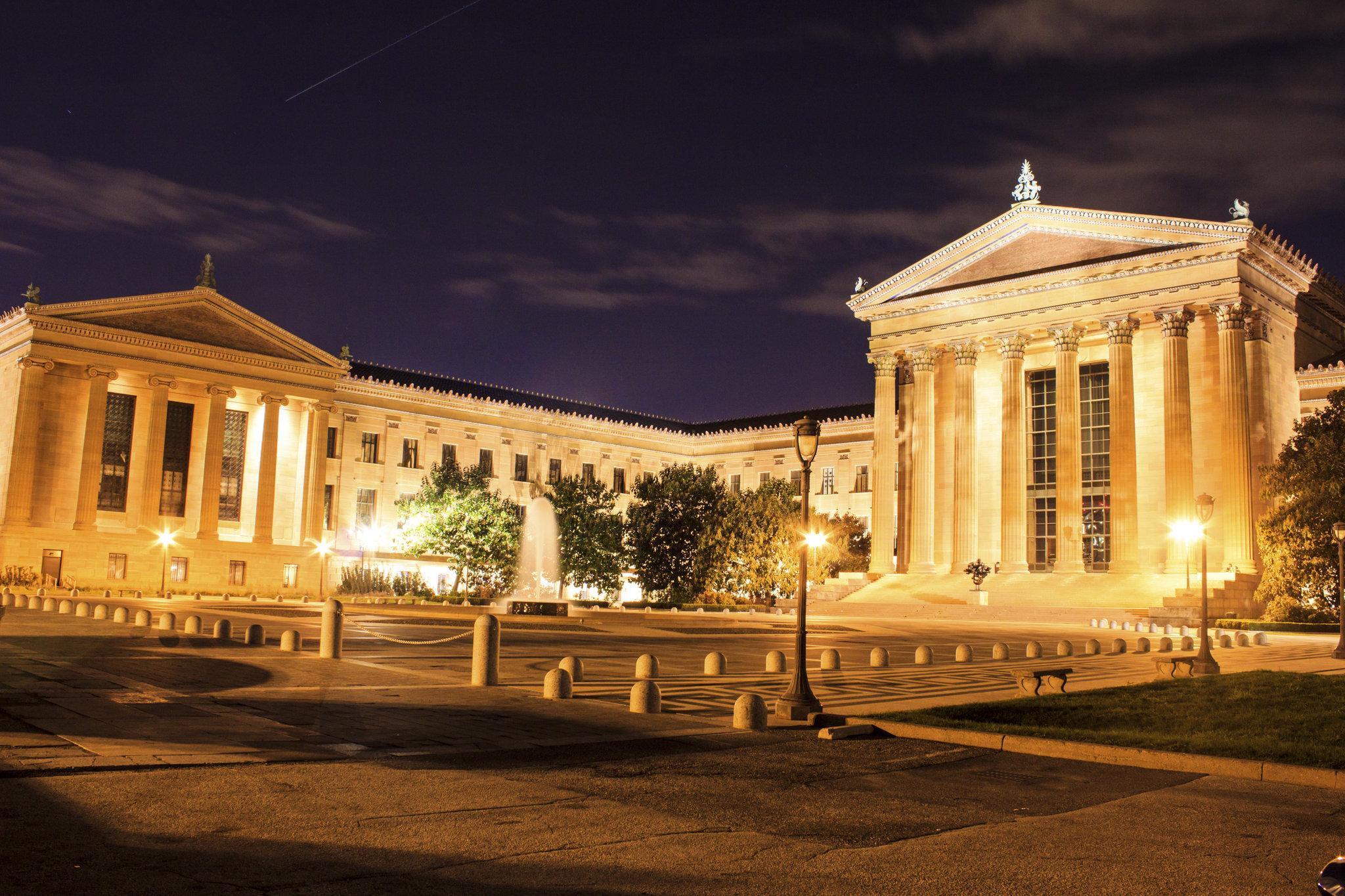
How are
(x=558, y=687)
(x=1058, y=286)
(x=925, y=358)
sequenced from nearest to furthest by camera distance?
(x=558, y=687), (x=1058, y=286), (x=925, y=358)

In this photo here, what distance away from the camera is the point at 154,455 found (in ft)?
219

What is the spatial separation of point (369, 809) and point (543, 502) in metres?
66.3

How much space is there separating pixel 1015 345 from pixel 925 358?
18.5 ft

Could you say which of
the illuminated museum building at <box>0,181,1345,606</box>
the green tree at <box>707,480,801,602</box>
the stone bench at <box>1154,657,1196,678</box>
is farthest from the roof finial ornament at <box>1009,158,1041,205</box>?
the stone bench at <box>1154,657,1196,678</box>

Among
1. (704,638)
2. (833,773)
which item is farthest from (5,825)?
(704,638)

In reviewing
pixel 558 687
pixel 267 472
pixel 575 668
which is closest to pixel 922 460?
pixel 267 472

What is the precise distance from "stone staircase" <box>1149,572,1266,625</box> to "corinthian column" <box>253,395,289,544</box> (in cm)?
5251

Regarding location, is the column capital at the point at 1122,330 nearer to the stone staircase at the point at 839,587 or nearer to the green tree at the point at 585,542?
the stone staircase at the point at 839,587

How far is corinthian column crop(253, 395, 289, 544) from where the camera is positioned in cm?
6956

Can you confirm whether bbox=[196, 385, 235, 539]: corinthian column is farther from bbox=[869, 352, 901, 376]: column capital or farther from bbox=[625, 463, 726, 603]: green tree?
bbox=[869, 352, 901, 376]: column capital

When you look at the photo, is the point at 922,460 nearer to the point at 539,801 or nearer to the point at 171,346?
the point at 171,346

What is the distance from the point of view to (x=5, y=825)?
23.2 ft

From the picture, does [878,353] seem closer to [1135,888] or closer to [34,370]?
[34,370]

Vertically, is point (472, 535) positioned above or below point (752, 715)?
above
